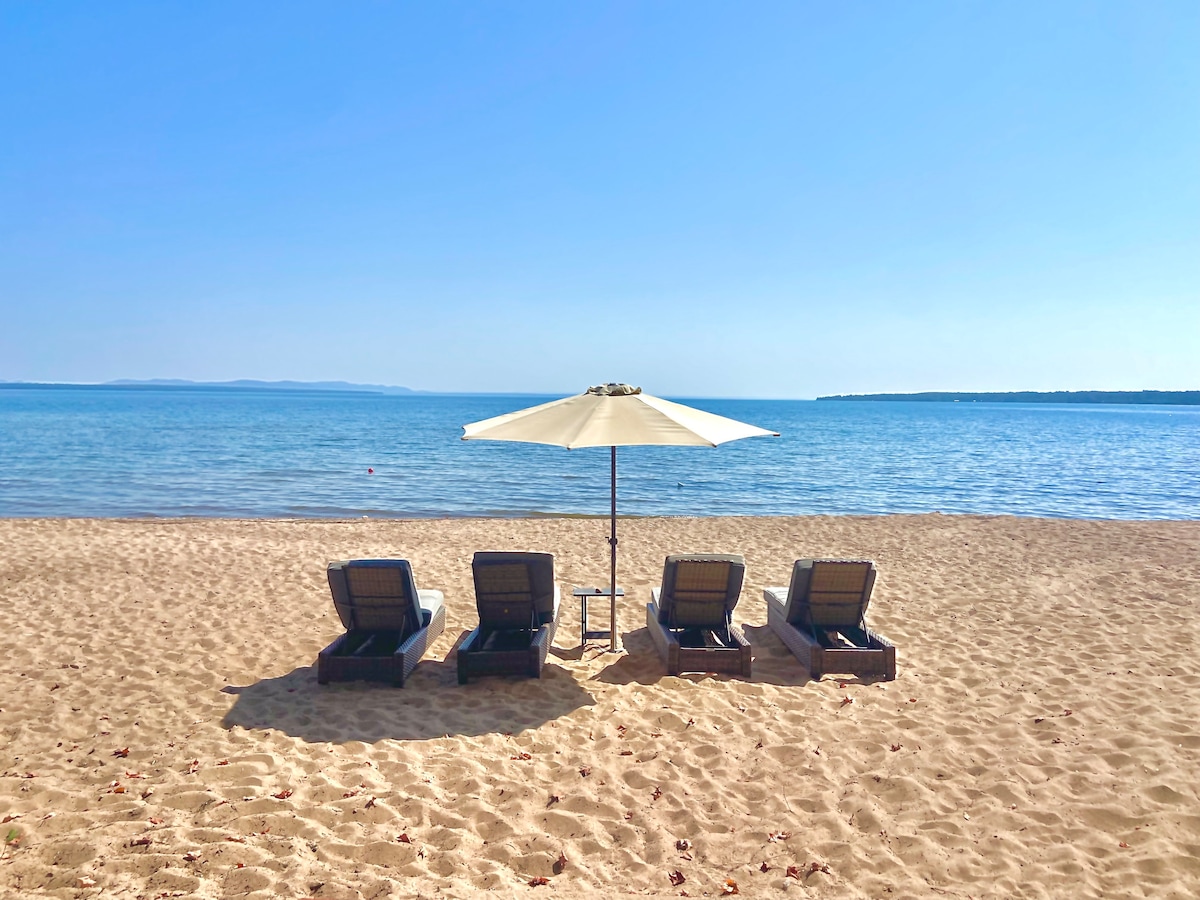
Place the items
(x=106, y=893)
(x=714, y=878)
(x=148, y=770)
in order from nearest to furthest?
(x=106, y=893), (x=714, y=878), (x=148, y=770)

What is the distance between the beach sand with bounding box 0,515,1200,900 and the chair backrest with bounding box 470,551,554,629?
0.56 metres

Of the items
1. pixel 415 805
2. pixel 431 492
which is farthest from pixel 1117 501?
pixel 415 805

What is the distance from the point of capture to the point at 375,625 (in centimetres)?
616

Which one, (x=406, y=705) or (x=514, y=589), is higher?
(x=514, y=589)

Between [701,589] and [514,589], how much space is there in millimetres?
1755

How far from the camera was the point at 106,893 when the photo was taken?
3.01 m

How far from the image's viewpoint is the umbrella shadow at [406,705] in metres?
4.84

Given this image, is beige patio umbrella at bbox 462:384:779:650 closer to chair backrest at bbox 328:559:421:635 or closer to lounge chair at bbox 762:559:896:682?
chair backrest at bbox 328:559:421:635

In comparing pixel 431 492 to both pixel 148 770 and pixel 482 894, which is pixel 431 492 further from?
pixel 482 894

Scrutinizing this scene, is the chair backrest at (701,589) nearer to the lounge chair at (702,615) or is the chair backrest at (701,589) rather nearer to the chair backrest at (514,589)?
the lounge chair at (702,615)

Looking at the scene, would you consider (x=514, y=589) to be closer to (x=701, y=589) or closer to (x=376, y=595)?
(x=376, y=595)

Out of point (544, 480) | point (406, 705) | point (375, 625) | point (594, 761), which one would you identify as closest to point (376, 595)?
point (375, 625)

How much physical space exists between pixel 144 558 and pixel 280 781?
816 cm

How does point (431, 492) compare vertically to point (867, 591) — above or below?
below
